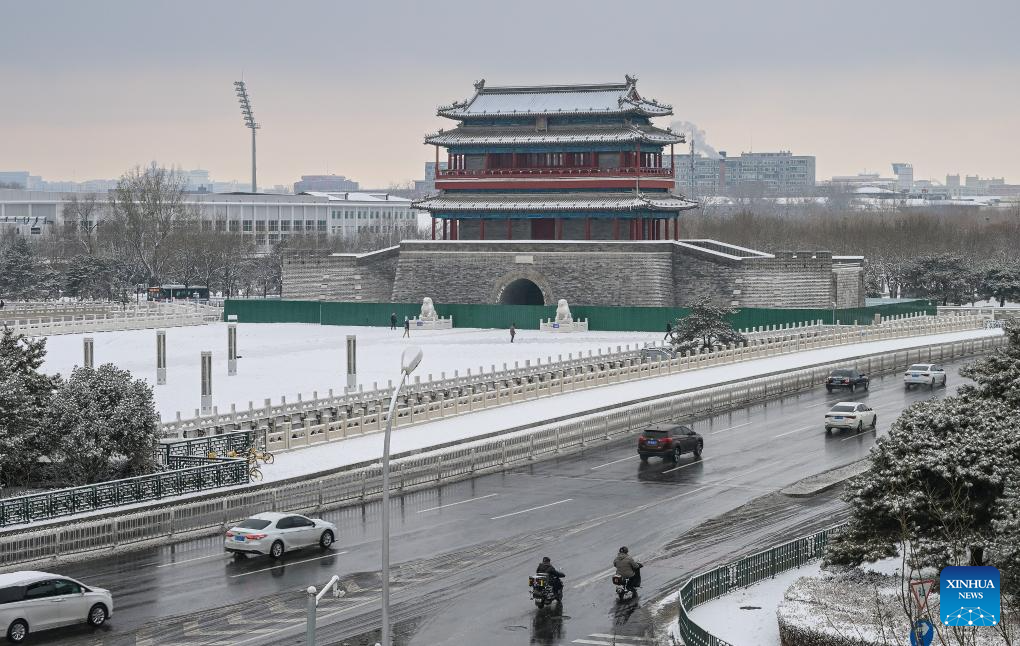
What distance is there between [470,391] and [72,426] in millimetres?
21279

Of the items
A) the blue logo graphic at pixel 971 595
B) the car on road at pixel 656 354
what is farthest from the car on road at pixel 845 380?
the blue logo graphic at pixel 971 595

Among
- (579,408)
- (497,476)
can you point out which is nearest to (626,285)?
(579,408)

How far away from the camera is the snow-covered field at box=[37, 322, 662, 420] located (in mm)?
61594

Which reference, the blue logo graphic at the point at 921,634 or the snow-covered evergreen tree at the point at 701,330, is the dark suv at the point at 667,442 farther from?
the snow-covered evergreen tree at the point at 701,330

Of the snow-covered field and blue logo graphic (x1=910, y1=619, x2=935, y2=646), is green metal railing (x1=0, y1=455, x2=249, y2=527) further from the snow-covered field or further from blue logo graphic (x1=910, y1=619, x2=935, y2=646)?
blue logo graphic (x1=910, y1=619, x2=935, y2=646)

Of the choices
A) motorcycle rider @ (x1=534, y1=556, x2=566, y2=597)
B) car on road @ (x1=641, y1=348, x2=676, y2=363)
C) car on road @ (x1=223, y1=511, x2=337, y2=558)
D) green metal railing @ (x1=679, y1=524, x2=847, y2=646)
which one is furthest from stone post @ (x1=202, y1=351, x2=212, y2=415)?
green metal railing @ (x1=679, y1=524, x2=847, y2=646)

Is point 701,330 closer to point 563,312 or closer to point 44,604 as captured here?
point 563,312

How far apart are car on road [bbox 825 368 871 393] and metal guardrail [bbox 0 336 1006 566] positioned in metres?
1.91

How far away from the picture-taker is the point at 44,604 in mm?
26094

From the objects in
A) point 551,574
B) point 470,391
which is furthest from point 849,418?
point 551,574

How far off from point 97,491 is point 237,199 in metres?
168

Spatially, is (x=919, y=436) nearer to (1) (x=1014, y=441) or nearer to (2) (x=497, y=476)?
(1) (x=1014, y=441)

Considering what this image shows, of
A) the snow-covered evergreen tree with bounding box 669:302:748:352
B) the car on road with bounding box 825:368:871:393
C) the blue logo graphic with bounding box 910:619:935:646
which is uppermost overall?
the snow-covered evergreen tree with bounding box 669:302:748:352

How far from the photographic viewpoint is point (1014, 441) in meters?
27.1
